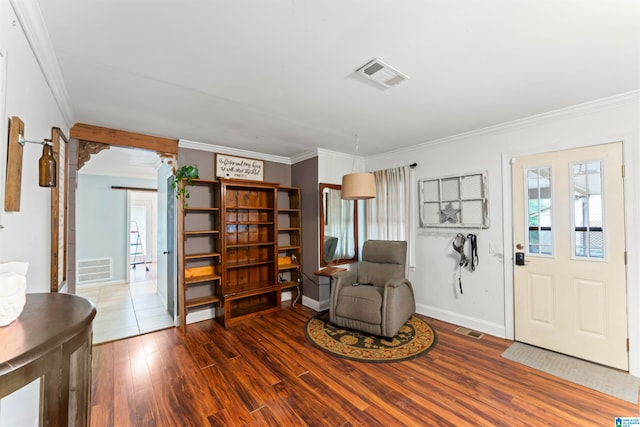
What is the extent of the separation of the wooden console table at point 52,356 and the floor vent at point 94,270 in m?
5.65

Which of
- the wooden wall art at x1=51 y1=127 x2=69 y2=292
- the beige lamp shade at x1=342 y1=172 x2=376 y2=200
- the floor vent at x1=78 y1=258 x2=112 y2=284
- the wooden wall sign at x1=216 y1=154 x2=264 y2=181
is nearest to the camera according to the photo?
the wooden wall art at x1=51 y1=127 x2=69 y2=292

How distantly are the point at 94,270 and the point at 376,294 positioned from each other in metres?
5.78

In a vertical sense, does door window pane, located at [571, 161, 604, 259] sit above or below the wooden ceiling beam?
below

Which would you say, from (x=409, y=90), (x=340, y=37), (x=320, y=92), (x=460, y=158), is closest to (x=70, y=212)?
(x=320, y=92)

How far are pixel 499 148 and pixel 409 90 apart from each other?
63.8 inches

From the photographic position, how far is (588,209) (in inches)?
103

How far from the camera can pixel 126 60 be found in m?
1.83

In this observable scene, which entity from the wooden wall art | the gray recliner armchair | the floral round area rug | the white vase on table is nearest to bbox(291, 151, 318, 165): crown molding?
the gray recliner armchair

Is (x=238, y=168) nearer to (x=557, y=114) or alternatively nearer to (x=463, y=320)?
(x=463, y=320)

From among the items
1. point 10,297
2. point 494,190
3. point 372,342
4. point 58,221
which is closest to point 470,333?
point 372,342

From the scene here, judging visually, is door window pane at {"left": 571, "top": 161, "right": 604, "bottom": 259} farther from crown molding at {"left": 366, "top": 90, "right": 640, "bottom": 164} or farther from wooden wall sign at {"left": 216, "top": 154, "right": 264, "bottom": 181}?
wooden wall sign at {"left": 216, "top": 154, "right": 264, "bottom": 181}

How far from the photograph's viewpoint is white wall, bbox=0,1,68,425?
1.23 metres

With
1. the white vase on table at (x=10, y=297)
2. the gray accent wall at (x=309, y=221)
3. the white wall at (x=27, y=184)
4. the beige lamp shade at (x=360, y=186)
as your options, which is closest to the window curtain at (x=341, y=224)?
the gray accent wall at (x=309, y=221)

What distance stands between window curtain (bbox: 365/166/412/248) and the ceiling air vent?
6.62ft
